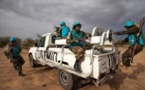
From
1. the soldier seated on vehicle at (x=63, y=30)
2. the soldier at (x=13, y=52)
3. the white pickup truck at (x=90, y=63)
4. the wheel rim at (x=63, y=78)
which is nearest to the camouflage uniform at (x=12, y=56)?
the soldier at (x=13, y=52)

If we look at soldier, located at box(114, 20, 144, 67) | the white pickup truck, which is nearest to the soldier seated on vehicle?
the white pickup truck

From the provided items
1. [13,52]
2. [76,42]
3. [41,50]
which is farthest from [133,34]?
[13,52]

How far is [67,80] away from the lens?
389 cm

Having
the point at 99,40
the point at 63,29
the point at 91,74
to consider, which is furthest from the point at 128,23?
the point at 63,29

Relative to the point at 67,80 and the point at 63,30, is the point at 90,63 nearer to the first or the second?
the point at 67,80

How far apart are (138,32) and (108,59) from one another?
5.42 feet

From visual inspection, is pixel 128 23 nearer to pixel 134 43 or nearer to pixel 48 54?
pixel 134 43

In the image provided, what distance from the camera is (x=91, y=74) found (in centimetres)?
323

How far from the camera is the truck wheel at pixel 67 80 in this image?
3.73m

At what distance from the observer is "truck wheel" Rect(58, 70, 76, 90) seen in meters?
3.73

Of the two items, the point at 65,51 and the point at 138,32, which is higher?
the point at 138,32

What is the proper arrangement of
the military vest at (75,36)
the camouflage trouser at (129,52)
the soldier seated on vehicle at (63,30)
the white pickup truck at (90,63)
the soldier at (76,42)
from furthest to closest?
the soldier seated on vehicle at (63,30) → the camouflage trouser at (129,52) → the military vest at (75,36) → the soldier at (76,42) → the white pickup truck at (90,63)

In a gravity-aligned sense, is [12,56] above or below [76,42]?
below

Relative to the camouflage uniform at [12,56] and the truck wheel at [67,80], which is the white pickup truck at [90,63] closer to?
the truck wheel at [67,80]
